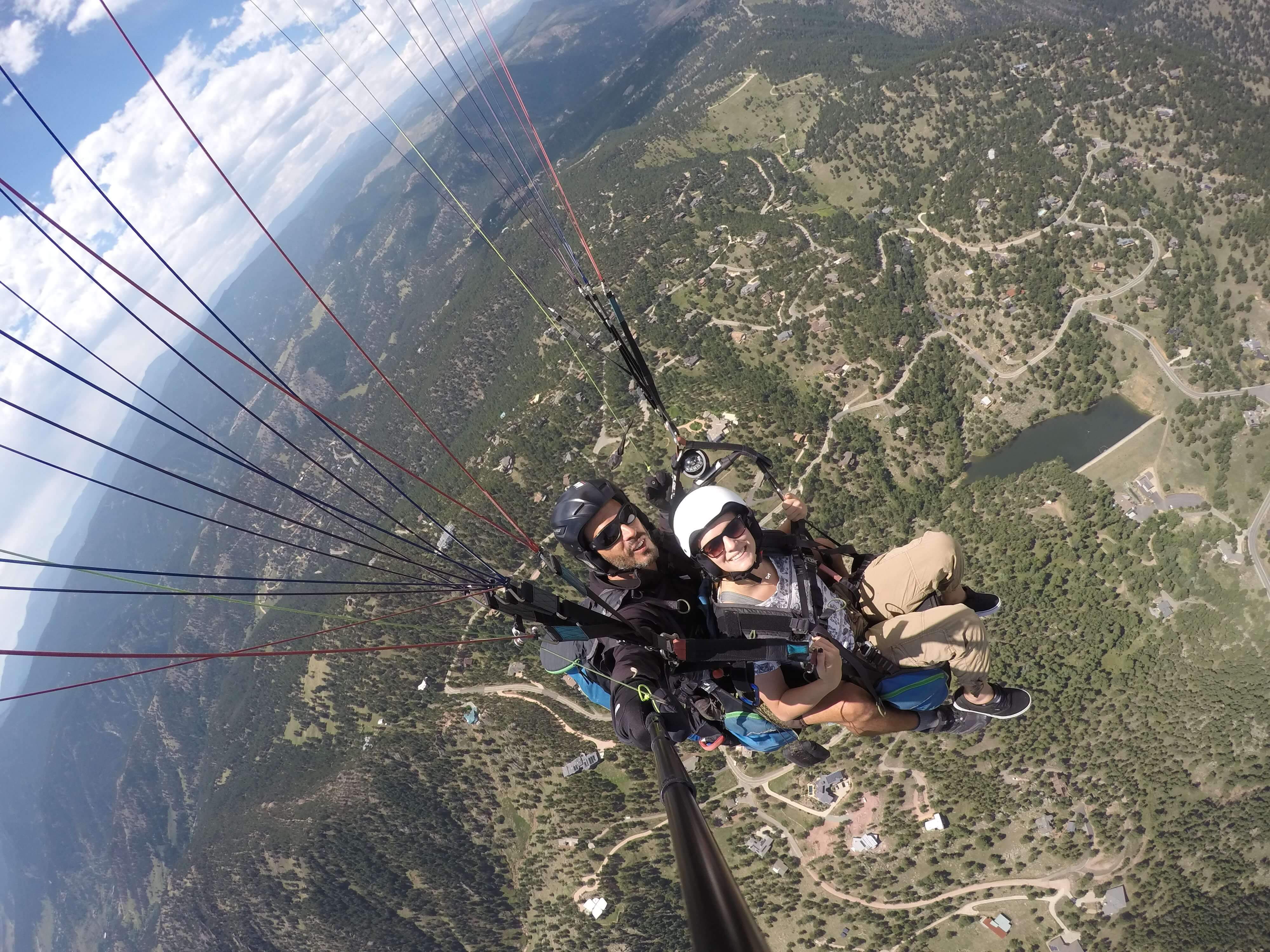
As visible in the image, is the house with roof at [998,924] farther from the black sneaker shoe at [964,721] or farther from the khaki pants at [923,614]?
the khaki pants at [923,614]

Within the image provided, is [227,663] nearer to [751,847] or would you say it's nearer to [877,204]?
[751,847]

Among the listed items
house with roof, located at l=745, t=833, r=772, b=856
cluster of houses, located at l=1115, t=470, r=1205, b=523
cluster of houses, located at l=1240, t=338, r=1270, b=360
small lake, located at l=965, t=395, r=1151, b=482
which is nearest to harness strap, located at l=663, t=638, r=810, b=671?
house with roof, located at l=745, t=833, r=772, b=856

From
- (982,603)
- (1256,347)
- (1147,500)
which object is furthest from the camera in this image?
(1256,347)

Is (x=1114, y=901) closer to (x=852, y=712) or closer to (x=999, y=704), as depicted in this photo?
(x=999, y=704)

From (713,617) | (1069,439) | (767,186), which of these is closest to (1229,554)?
(1069,439)

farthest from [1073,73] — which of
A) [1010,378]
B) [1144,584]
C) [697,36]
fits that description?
[697,36]
